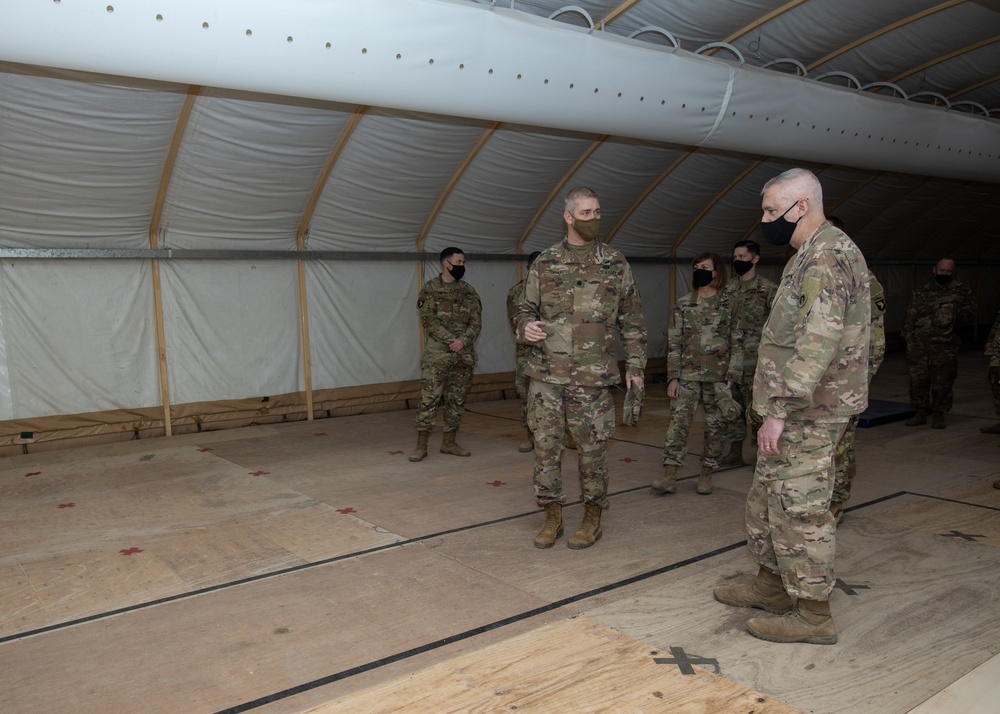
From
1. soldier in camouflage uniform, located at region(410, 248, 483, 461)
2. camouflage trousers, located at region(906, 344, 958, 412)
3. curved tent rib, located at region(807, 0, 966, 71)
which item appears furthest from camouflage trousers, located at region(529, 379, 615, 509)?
curved tent rib, located at region(807, 0, 966, 71)

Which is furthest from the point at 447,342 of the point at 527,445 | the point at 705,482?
the point at 705,482

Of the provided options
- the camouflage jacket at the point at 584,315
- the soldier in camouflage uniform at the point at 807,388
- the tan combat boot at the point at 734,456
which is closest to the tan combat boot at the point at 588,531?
the camouflage jacket at the point at 584,315

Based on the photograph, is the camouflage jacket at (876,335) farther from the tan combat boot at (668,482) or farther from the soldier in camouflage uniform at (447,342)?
the soldier in camouflage uniform at (447,342)

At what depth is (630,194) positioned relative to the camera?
32.9 ft

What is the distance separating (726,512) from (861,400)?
2.08 meters

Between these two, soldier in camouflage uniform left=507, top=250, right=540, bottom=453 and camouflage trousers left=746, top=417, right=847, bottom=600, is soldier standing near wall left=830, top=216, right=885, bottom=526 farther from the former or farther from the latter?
soldier in camouflage uniform left=507, top=250, right=540, bottom=453

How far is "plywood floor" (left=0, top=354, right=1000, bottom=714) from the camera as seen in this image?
9.29 ft

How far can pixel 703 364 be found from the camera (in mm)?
5270

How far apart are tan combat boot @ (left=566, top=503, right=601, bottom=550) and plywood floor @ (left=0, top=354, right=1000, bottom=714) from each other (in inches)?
2.3

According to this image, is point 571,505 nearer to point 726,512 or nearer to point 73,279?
point 726,512

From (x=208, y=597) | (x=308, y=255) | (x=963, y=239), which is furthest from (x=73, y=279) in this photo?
(x=963, y=239)

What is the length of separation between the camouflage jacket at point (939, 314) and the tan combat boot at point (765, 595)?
5.34 metres

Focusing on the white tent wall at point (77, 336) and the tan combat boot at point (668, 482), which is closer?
the tan combat boot at point (668, 482)

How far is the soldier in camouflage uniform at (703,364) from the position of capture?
5.25 meters
